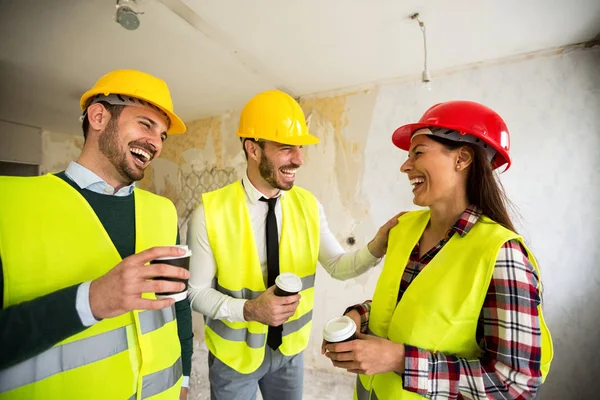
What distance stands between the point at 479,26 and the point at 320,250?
166 centimetres

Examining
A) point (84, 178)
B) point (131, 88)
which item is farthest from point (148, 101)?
point (84, 178)

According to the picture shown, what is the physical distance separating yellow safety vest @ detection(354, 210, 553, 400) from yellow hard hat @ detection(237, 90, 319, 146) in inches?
35.8

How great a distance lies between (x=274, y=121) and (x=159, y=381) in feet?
4.16

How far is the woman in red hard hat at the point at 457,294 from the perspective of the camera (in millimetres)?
769

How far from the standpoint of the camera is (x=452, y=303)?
0.85m

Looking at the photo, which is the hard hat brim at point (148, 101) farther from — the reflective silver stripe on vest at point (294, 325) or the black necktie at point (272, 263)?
the reflective silver stripe on vest at point (294, 325)

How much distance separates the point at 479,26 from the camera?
165 centimetres

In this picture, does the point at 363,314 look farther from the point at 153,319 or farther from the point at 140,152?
the point at 140,152

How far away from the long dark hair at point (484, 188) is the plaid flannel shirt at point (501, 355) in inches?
6.6

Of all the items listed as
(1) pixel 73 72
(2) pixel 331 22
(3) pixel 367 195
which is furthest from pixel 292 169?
(1) pixel 73 72

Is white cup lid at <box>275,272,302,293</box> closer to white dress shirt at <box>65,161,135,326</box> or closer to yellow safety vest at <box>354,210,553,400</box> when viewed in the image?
yellow safety vest at <box>354,210,553,400</box>

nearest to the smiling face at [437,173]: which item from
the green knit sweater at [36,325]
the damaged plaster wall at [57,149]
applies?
the green knit sweater at [36,325]

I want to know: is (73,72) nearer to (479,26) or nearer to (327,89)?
(327,89)

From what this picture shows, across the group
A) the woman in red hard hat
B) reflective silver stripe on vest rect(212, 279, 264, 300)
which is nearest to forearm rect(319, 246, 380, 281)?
Result: the woman in red hard hat
